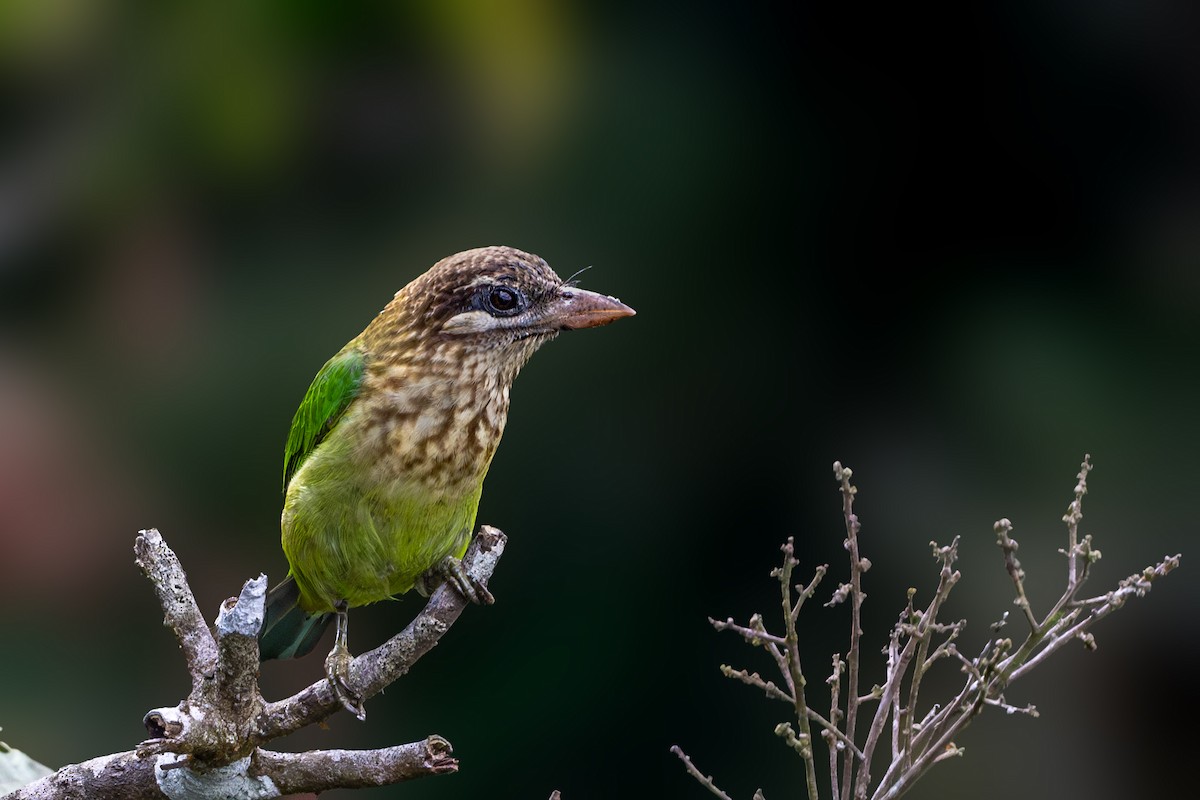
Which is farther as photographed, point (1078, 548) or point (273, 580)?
point (273, 580)

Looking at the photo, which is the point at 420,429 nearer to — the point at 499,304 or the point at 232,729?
the point at 499,304

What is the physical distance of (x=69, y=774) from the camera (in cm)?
228

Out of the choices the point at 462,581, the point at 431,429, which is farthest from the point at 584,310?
the point at 462,581

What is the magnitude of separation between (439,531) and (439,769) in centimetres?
50

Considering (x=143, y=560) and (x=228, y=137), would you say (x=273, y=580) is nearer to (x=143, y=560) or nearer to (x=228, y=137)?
(x=143, y=560)

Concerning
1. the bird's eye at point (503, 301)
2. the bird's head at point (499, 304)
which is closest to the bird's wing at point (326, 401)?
the bird's head at point (499, 304)

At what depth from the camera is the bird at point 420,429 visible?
7.88 feet

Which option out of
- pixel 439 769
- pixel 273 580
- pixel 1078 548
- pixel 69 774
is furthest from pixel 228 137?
pixel 1078 548

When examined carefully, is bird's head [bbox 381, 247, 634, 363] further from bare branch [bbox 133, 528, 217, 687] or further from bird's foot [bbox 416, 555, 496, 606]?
bare branch [bbox 133, 528, 217, 687]

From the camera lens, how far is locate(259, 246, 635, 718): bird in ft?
7.88

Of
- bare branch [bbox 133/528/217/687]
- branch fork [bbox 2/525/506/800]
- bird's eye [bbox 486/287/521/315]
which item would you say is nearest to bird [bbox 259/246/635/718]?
bird's eye [bbox 486/287/521/315]

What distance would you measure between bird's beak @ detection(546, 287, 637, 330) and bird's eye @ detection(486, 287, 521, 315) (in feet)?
0.24

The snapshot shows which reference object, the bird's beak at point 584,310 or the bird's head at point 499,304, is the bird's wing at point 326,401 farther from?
the bird's beak at point 584,310

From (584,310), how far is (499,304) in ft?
0.53
